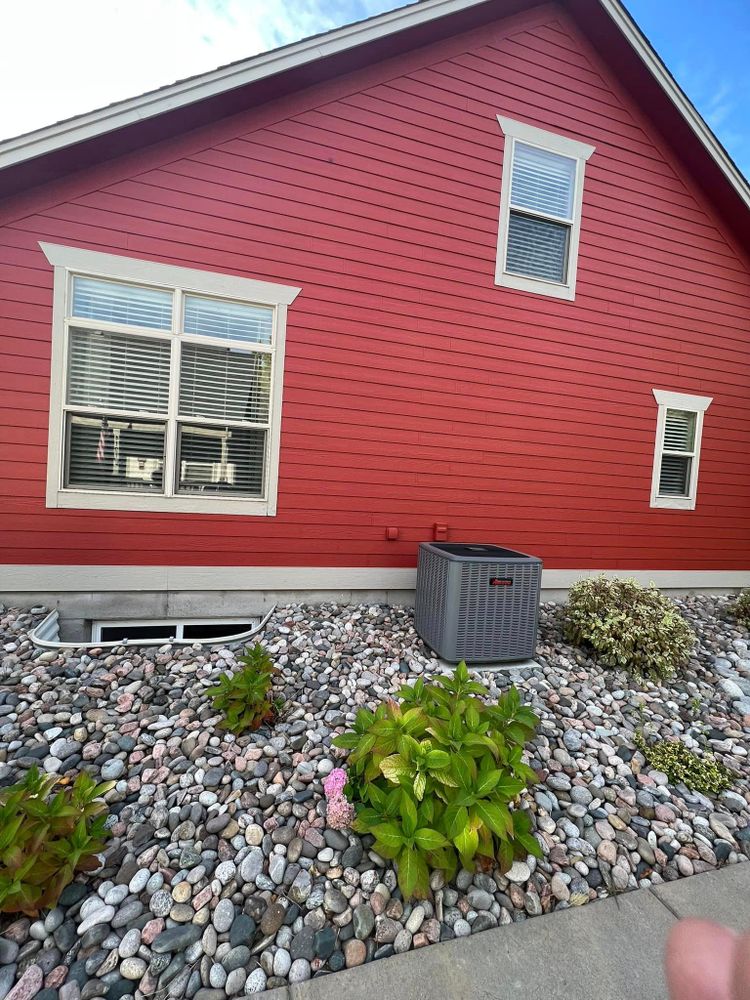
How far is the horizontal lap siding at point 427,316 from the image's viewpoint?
3580mm

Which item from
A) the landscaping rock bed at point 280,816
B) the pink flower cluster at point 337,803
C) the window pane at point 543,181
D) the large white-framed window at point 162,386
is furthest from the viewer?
the window pane at point 543,181

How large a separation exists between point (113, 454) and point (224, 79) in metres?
3.10

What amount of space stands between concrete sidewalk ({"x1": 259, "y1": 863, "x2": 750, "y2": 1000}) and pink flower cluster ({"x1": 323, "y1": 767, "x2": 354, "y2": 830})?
459mm

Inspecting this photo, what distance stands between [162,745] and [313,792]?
0.83m

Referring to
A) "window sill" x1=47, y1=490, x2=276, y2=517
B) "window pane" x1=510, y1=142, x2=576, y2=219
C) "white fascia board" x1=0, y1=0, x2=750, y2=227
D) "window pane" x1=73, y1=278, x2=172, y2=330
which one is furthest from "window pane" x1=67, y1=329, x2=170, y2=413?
"window pane" x1=510, y1=142, x2=576, y2=219

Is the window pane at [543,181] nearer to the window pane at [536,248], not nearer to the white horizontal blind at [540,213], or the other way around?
the white horizontal blind at [540,213]

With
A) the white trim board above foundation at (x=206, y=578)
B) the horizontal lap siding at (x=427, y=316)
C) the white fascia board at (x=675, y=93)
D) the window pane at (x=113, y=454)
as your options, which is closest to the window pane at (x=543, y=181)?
the horizontal lap siding at (x=427, y=316)

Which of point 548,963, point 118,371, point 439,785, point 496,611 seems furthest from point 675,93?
point 548,963

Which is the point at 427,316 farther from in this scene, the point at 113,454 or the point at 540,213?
the point at 113,454

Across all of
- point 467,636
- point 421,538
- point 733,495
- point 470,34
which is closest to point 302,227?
point 470,34

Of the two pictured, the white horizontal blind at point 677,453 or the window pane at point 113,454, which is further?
the white horizontal blind at point 677,453

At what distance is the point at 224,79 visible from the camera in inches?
134

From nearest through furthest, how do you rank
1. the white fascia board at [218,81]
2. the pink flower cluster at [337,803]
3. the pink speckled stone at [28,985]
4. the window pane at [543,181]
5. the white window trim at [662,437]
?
the pink speckled stone at [28,985]
the pink flower cluster at [337,803]
the white fascia board at [218,81]
the window pane at [543,181]
the white window trim at [662,437]

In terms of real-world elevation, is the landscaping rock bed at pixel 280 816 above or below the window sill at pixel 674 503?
below
